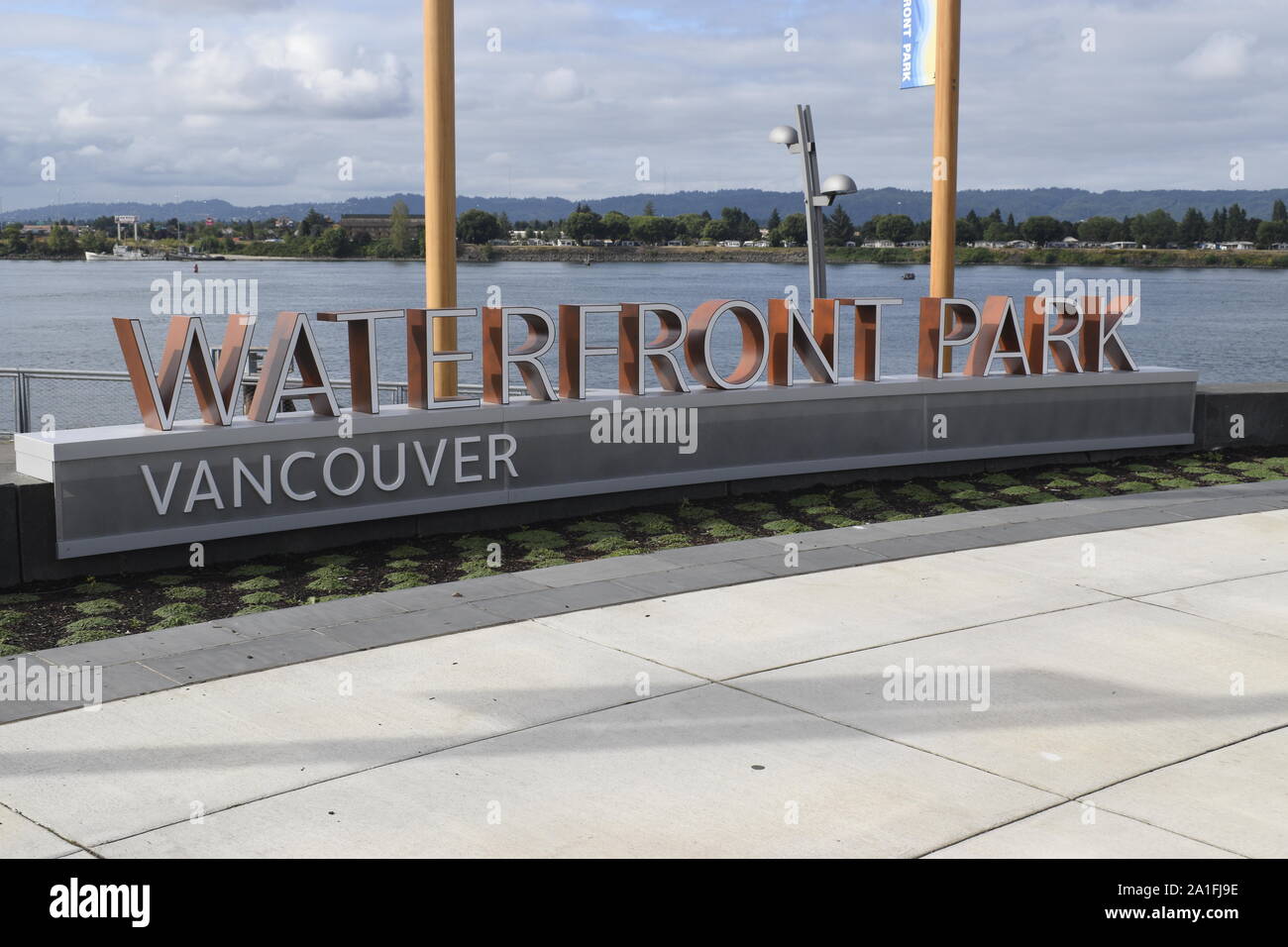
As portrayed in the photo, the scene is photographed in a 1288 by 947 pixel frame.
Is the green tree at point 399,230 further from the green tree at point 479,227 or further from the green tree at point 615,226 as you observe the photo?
the green tree at point 615,226

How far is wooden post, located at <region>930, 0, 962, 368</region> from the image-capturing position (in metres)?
13.7

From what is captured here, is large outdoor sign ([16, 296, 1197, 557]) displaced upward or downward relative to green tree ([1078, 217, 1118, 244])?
downward

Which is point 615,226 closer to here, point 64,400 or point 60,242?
point 60,242

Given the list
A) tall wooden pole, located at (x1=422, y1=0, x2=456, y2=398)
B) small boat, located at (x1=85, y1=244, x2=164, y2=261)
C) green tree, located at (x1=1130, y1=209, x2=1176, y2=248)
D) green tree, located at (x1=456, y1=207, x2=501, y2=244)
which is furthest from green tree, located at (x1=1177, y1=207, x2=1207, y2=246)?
tall wooden pole, located at (x1=422, y1=0, x2=456, y2=398)

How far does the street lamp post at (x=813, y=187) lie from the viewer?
52.5 feet

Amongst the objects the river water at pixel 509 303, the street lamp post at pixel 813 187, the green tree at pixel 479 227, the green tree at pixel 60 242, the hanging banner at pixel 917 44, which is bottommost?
the river water at pixel 509 303

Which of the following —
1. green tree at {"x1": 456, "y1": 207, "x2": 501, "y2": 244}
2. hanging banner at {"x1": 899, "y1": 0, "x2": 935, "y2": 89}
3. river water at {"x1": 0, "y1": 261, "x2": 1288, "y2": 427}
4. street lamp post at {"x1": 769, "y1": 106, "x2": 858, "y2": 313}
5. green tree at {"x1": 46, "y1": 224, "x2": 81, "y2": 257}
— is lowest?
river water at {"x1": 0, "y1": 261, "x2": 1288, "y2": 427}

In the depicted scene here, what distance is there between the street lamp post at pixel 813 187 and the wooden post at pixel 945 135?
203 cm

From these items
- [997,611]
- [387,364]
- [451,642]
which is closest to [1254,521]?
[997,611]

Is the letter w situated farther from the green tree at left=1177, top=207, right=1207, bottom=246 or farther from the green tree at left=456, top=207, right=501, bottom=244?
the green tree at left=1177, top=207, right=1207, bottom=246

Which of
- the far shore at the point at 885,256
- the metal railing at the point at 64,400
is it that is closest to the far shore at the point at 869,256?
the far shore at the point at 885,256

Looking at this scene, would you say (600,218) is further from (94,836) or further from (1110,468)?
(94,836)

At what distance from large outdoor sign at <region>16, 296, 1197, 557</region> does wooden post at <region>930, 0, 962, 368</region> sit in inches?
36.6
